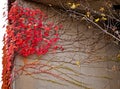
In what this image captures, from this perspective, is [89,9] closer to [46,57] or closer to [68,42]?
[68,42]

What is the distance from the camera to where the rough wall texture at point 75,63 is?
15.9 ft

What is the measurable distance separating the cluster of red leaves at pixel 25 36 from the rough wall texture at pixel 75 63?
124 millimetres

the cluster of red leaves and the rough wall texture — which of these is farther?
the rough wall texture

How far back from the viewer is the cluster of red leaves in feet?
15.2

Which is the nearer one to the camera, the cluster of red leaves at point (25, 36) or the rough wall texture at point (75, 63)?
the cluster of red leaves at point (25, 36)

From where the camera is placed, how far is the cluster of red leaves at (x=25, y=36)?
15.2 feet

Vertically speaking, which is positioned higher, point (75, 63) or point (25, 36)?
point (25, 36)

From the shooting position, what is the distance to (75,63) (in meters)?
5.37

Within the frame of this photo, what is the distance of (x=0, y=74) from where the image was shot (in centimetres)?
461

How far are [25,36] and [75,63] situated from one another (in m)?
1.10

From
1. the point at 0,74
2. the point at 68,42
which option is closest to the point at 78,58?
the point at 68,42

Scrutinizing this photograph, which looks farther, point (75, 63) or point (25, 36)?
point (75, 63)

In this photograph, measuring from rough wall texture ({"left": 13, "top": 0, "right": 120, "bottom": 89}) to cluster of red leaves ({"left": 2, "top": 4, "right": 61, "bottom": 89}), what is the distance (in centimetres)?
12

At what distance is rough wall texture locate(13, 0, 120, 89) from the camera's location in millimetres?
4852
